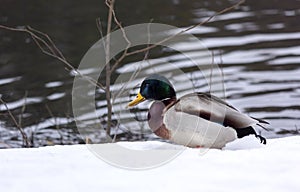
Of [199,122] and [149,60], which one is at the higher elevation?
[199,122]

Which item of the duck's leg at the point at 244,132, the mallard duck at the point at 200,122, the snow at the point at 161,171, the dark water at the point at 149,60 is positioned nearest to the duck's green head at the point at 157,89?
the mallard duck at the point at 200,122

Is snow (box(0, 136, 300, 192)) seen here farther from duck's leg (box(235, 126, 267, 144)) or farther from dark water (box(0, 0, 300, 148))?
dark water (box(0, 0, 300, 148))

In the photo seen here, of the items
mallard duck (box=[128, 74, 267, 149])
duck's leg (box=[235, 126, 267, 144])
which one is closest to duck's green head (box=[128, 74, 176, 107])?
mallard duck (box=[128, 74, 267, 149])

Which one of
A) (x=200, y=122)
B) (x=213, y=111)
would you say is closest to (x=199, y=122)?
(x=200, y=122)

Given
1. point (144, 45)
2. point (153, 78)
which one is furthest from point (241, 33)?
point (153, 78)

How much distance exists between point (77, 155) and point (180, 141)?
2.52ft

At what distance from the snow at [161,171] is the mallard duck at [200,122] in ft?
1.01

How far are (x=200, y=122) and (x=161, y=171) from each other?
85 cm

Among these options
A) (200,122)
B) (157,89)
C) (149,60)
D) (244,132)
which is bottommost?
(149,60)

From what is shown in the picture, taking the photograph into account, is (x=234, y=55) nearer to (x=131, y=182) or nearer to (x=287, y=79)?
(x=287, y=79)

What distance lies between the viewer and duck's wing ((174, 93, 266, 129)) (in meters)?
4.59

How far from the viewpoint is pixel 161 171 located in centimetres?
379

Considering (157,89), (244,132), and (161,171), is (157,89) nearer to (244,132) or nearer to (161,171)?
(244,132)

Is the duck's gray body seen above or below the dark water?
above
